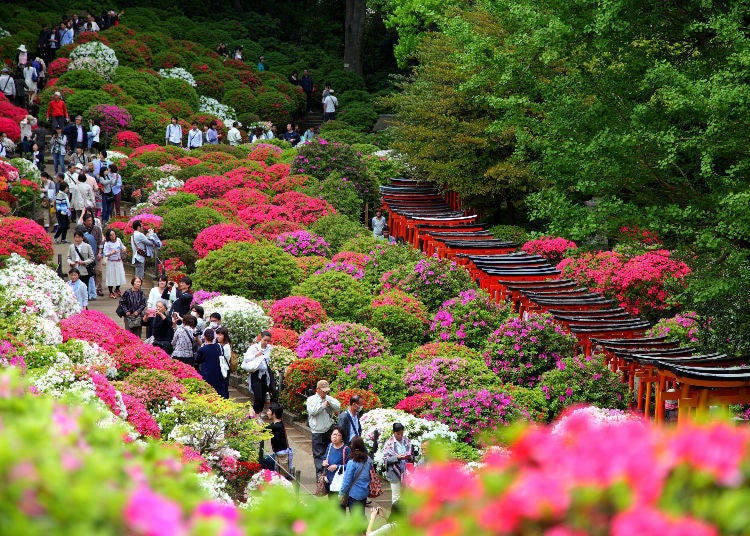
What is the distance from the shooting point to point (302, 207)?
26.6 meters

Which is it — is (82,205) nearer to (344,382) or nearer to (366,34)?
(344,382)

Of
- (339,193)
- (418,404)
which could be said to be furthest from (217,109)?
(418,404)

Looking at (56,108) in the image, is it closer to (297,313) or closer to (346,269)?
(346,269)

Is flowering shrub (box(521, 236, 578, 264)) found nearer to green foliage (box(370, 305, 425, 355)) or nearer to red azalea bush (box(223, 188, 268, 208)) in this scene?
red azalea bush (box(223, 188, 268, 208))

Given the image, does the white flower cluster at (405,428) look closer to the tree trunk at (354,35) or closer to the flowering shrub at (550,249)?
the flowering shrub at (550,249)

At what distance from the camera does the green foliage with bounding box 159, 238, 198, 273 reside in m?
22.6

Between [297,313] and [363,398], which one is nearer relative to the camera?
[363,398]

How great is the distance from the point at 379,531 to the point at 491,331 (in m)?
8.68

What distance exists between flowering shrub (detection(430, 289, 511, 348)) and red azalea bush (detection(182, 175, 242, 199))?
33.0 ft

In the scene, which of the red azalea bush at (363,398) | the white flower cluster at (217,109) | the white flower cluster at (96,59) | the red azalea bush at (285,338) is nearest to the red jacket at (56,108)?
the white flower cluster at (96,59)

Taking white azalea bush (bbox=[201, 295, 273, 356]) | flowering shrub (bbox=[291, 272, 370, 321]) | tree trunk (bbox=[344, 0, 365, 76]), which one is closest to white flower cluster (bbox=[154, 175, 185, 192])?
flowering shrub (bbox=[291, 272, 370, 321])

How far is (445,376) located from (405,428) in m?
2.21

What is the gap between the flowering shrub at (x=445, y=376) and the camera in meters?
Result: 15.8

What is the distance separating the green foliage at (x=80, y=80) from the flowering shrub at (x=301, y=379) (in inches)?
858
